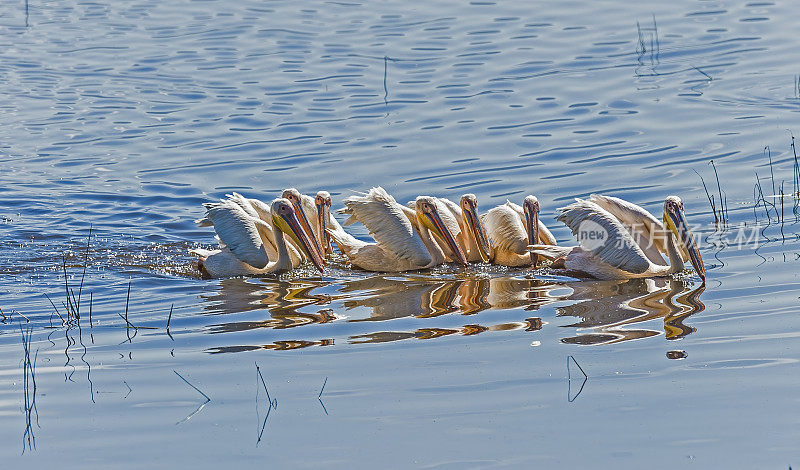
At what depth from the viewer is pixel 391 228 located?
290 inches

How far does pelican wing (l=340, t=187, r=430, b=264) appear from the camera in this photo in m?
7.34

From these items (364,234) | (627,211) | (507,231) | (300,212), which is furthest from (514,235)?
(364,234)

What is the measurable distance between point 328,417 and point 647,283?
3.01 metres

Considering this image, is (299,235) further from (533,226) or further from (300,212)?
(533,226)

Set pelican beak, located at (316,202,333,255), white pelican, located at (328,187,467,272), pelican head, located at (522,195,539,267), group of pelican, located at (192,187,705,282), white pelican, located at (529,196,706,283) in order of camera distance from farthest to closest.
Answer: pelican beak, located at (316,202,333,255) < white pelican, located at (328,187,467,272) < pelican head, located at (522,195,539,267) < group of pelican, located at (192,187,705,282) < white pelican, located at (529,196,706,283)

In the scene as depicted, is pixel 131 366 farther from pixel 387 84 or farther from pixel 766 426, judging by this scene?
pixel 387 84

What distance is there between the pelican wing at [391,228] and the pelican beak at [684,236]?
159 cm

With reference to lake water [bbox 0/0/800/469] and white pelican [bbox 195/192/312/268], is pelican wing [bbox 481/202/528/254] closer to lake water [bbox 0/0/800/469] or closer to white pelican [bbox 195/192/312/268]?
lake water [bbox 0/0/800/469]

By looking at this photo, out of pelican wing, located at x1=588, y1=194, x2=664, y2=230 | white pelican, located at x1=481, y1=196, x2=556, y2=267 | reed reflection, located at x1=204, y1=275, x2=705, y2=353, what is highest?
pelican wing, located at x1=588, y1=194, x2=664, y2=230

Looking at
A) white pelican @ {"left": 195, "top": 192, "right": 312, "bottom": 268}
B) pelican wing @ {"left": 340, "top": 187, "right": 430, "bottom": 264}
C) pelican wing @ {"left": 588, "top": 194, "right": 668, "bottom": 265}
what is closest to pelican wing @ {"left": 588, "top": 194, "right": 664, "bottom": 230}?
pelican wing @ {"left": 588, "top": 194, "right": 668, "bottom": 265}

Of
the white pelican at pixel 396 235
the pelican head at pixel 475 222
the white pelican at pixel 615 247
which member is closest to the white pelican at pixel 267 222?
the white pelican at pixel 396 235

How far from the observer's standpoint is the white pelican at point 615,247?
6852 millimetres

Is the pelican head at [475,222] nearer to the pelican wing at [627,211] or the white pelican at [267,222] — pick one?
the pelican wing at [627,211]

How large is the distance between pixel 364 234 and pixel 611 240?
2.43 meters
